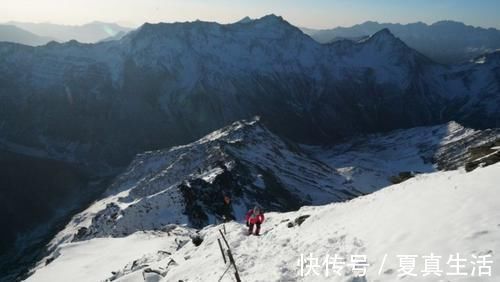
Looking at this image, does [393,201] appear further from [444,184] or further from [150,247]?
[150,247]

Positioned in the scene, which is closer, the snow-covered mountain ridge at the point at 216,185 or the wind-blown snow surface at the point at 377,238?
the wind-blown snow surface at the point at 377,238

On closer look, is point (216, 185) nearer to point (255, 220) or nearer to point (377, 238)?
point (255, 220)

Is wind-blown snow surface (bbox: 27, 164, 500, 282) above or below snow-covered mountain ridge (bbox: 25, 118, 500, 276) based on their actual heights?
above

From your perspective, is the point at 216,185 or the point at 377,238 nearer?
the point at 377,238

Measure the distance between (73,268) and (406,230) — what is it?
35030 mm

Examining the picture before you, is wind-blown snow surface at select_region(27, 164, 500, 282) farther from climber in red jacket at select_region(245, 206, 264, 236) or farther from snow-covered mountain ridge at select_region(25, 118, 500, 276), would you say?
snow-covered mountain ridge at select_region(25, 118, 500, 276)

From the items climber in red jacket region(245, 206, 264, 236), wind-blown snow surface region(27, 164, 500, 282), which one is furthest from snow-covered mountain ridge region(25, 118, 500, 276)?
climber in red jacket region(245, 206, 264, 236)

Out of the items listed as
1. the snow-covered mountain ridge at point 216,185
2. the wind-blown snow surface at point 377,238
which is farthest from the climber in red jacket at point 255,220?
the snow-covered mountain ridge at point 216,185

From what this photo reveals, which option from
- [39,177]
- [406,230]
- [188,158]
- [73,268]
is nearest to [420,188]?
[406,230]

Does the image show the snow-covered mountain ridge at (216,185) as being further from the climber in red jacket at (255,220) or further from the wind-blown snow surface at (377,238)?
the climber in red jacket at (255,220)

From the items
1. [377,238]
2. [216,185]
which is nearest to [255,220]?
[377,238]

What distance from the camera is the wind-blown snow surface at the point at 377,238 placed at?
625 inches

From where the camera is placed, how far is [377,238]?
1895cm

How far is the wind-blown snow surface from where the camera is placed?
52.1ft
